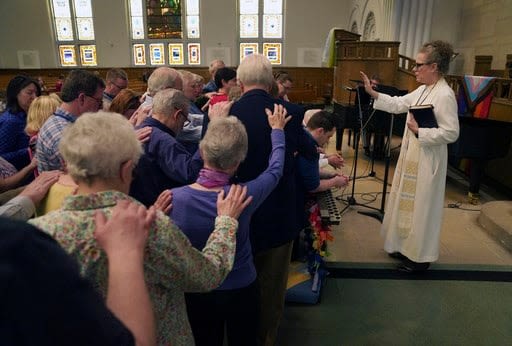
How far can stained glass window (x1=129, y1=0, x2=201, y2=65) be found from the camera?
44.9ft

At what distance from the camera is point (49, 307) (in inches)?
20.7

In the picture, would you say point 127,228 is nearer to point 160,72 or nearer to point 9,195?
point 9,195

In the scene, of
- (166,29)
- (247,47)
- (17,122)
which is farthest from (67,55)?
A: (17,122)

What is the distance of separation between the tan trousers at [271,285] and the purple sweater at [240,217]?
43 centimetres

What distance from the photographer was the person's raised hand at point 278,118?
1.73m

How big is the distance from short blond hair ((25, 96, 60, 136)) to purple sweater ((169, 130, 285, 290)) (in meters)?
1.58

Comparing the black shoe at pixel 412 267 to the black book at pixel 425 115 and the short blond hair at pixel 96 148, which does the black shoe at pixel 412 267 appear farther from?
the short blond hair at pixel 96 148

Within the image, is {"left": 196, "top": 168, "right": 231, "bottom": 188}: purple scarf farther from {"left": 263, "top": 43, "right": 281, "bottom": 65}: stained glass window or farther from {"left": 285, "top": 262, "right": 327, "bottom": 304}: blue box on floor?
{"left": 263, "top": 43, "right": 281, "bottom": 65}: stained glass window

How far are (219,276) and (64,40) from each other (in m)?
15.8

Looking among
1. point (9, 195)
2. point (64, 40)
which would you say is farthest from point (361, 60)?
point (64, 40)

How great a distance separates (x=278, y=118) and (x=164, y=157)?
58 centimetres

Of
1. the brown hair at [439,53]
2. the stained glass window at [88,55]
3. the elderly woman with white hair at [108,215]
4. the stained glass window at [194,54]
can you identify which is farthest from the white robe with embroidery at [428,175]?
the stained glass window at [88,55]

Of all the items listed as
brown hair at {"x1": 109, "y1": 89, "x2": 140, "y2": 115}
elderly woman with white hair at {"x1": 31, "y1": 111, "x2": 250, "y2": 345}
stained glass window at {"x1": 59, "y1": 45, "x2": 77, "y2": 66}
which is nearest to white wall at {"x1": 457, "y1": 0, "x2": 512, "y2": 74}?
brown hair at {"x1": 109, "y1": 89, "x2": 140, "y2": 115}

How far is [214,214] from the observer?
1389 mm
